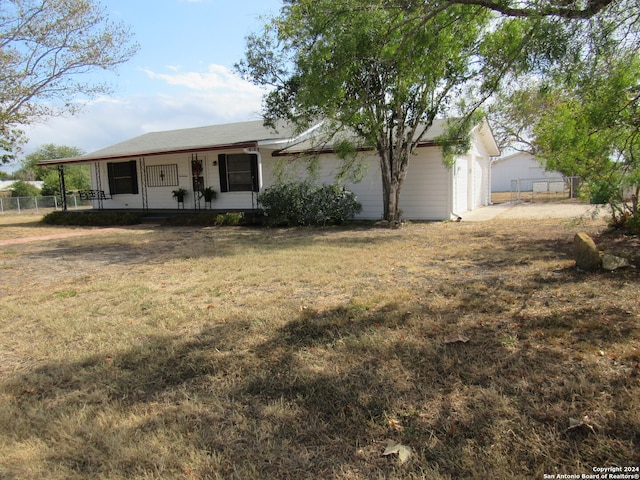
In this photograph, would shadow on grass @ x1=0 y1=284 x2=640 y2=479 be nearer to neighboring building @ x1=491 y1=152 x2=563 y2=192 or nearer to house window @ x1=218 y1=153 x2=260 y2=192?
house window @ x1=218 y1=153 x2=260 y2=192

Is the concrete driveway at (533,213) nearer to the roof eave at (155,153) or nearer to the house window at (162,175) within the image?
the roof eave at (155,153)

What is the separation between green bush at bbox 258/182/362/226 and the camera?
530 inches

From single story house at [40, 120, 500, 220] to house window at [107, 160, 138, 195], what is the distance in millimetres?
43

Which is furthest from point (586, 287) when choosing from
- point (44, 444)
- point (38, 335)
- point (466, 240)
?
A: point (38, 335)

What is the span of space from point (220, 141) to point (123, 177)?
5.30 meters

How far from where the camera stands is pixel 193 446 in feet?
7.79

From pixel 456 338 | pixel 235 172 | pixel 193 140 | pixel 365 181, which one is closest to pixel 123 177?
pixel 193 140

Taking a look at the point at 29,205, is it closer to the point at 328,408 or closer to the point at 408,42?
the point at 408,42

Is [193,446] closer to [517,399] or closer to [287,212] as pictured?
[517,399]

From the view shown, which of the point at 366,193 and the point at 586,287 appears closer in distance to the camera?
the point at 586,287

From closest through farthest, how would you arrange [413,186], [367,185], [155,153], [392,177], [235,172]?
[392,177], [413,186], [367,185], [155,153], [235,172]

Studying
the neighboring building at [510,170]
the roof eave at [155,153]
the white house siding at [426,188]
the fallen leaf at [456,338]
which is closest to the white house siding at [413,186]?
the white house siding at [426,188]

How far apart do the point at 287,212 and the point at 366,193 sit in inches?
126

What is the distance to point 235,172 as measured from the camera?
16469mm
